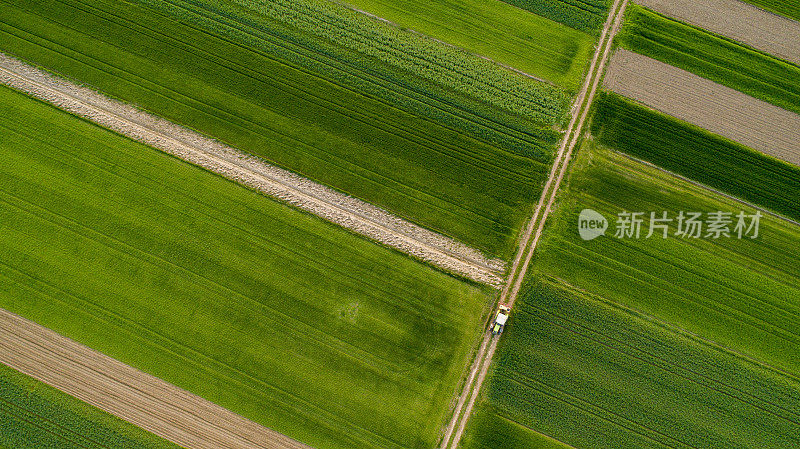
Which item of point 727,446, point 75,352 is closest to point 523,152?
point 727,446

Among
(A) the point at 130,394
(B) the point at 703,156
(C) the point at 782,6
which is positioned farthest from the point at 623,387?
(A) the point at 130,394

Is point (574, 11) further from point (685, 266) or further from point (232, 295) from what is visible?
point (232, 295)

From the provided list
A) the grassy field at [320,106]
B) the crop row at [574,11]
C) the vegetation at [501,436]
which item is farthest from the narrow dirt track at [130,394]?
the crop row at [574,11]

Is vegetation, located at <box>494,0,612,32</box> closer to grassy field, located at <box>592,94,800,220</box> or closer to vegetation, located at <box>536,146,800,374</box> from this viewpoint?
grassy field, located at <box>592,94,800,220</box>

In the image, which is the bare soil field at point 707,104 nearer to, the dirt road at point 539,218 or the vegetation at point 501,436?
the dirt road at point 539,218

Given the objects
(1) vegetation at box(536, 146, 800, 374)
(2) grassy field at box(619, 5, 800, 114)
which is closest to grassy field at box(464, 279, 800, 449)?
(1) vegetation at box(536, 146, 800, 374)
